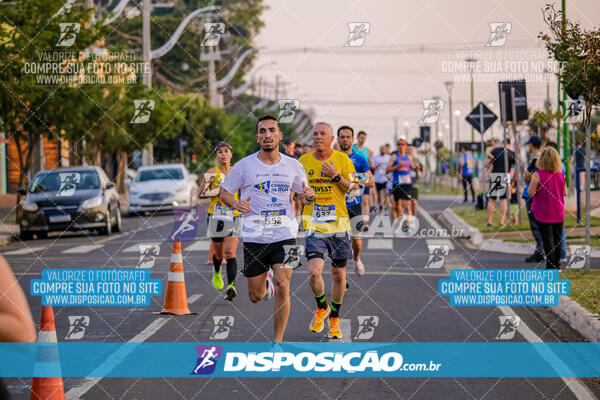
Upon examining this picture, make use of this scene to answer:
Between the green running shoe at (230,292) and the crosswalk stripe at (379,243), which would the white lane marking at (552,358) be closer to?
the green running shoe at (230,292)

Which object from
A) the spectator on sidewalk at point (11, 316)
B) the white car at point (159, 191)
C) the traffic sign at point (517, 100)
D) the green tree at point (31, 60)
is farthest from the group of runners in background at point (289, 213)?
the white car at point (159, 191)

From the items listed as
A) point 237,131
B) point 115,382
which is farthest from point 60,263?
point 237,131

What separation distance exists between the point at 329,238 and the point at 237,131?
64.9 metres

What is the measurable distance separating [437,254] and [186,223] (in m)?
12.6

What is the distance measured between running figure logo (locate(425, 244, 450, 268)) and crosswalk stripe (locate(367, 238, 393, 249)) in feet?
2.75

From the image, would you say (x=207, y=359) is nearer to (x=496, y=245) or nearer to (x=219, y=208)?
(x=219, y=208)

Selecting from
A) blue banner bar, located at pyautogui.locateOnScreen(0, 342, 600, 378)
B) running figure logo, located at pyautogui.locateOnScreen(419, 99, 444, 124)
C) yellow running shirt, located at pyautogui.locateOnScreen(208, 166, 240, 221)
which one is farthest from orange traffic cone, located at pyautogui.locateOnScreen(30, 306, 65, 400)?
running figure logo, located at pyautogui.locateOnScreen(419, 99, 444, 124)

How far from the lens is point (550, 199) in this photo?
14.0m

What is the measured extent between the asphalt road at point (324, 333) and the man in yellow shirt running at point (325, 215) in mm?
412

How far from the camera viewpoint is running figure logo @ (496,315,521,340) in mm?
9758

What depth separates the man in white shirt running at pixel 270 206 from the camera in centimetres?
866

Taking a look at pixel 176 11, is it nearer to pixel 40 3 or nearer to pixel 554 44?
pixel 40 3

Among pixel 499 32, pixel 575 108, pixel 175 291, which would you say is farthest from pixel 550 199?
pixel 175 291

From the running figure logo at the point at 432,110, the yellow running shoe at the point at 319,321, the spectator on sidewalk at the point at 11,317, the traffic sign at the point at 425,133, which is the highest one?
the traffic sign at the point at 425,133
